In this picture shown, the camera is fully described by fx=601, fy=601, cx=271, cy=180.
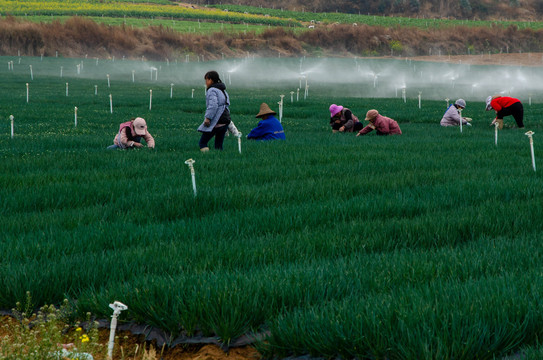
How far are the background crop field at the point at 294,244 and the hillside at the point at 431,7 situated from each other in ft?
460

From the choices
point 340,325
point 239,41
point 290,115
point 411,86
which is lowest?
point 340,325

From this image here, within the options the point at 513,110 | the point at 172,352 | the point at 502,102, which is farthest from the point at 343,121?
the point at 172,352

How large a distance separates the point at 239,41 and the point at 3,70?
126 ft

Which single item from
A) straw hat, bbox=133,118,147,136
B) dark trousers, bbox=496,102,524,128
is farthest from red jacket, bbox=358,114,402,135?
straw hat, bbox=133,118,147,136

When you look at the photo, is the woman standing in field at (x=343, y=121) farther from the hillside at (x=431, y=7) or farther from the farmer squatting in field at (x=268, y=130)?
the hillside at (x=431, y=7)

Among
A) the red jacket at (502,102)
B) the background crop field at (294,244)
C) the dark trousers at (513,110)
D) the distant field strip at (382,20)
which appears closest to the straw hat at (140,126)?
the background crop field at (294,244)

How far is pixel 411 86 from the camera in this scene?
2343 inches

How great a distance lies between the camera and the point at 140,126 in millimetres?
12961

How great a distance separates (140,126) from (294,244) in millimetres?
8025

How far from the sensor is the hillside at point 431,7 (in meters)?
148

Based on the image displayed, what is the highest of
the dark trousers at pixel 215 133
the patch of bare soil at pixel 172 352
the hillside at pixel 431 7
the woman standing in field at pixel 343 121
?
the hillside at pixel 431 7

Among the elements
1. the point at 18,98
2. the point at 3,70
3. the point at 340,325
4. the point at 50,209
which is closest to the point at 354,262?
the point at 340,325

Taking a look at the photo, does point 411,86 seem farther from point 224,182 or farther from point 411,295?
point 411,295

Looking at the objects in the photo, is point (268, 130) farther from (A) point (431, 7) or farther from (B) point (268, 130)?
(A) point (431, 7)
